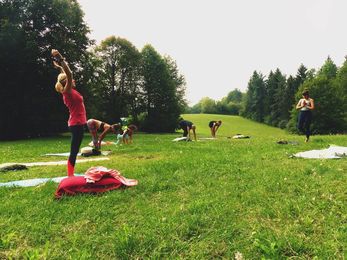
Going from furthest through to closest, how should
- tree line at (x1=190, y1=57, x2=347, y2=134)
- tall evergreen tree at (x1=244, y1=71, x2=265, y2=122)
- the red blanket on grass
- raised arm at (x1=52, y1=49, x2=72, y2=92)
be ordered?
1. tall evergreen tree at (x1=244, y1=71, x2=265, y2=122)
2. tree line at (x1=190, y1=57, x2=347, y2=134)
3. raised arm at (x1=52, y1=49, x2=72, y2=92)
4. the red blanket on grass

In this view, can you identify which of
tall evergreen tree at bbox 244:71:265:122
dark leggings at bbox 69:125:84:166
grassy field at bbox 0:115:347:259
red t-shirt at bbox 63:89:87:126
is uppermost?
tall evergreen tree at bbox 244:71:265:122

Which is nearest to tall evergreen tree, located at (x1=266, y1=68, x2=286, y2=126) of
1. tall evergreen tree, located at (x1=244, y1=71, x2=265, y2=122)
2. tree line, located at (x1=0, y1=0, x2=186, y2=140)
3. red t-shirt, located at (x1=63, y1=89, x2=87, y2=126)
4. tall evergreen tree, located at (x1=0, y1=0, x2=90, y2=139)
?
tall evergreen tree, located at (x1=244, y1=71, x2=265, y2=122)

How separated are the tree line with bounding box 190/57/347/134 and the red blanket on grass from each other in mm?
55787

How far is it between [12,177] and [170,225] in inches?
266

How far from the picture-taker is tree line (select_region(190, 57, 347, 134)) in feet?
224

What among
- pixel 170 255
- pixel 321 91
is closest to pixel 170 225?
pixel 170 255

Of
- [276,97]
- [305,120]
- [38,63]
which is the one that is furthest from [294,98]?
[305,120]

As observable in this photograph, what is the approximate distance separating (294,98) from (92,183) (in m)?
94.4

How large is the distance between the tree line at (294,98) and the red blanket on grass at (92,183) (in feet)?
183

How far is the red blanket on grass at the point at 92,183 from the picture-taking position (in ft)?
22.7

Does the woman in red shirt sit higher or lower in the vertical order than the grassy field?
higher

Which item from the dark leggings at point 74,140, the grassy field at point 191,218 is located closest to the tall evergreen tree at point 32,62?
the dark leggings at point 74,140

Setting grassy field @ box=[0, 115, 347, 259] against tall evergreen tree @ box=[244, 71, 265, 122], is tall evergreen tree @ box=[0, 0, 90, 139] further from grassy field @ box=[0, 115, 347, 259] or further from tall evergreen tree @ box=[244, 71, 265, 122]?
tall evergreen tree @ box=[244, 71, 265, 122]

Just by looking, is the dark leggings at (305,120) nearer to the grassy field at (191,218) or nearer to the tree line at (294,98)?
the grassy field at (191,218)
